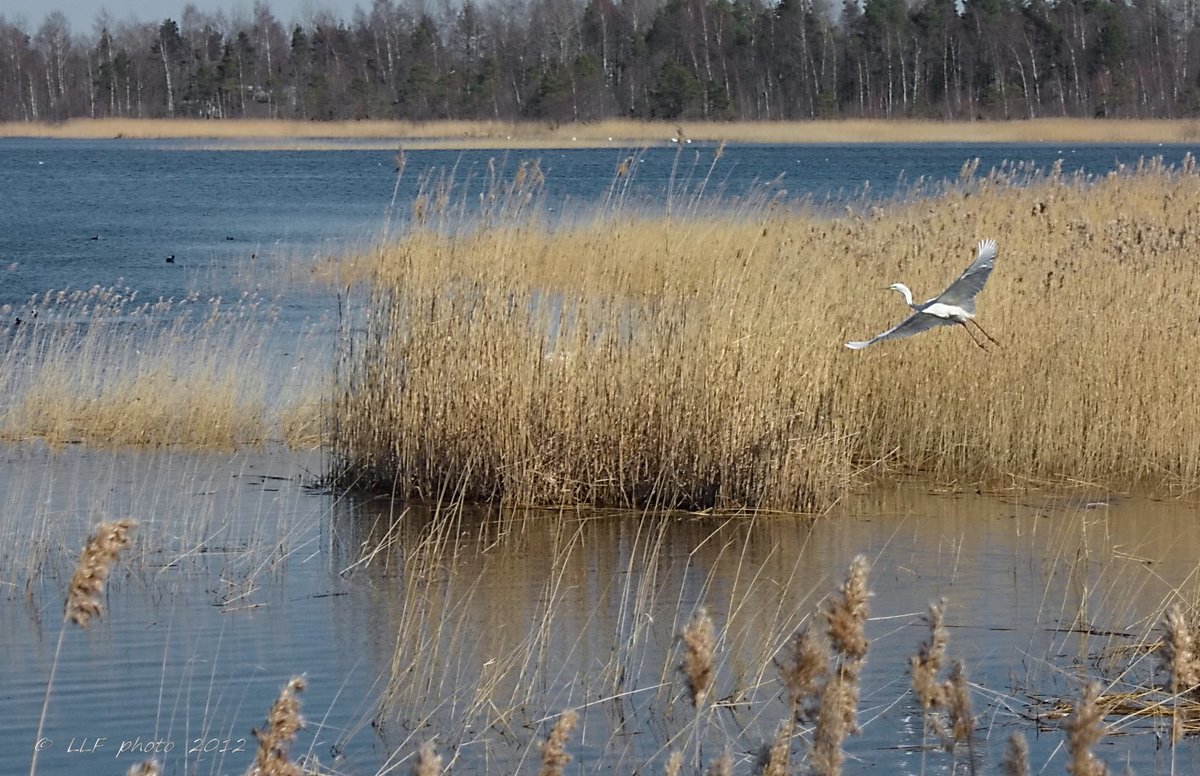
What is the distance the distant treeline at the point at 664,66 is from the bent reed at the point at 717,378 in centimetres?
6139

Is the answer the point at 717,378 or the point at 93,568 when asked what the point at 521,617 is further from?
the point at 93,568

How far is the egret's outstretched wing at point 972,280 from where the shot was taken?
19.2 feet

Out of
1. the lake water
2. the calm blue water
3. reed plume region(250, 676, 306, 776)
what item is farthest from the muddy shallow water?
reed plume region(250, 676, 306, 776)

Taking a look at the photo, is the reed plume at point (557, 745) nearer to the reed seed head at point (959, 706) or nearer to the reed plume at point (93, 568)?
the reed seed head at point (959, 706)

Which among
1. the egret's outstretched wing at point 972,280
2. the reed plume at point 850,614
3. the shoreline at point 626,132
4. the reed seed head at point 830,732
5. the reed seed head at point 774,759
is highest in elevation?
the shoreline at point 626,132

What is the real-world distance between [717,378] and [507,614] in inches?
79.0

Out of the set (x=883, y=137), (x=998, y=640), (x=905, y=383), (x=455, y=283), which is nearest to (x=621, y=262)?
(x=455, y=283)

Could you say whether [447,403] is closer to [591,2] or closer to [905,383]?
[905,383]

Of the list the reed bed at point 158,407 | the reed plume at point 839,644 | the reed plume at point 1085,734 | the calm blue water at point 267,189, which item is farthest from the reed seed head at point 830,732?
the reed bed at point 158,407

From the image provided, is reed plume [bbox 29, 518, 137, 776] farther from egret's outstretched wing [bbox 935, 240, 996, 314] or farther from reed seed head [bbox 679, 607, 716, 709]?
egret's outstretched wing [bbox 935, 240, 996, 314]

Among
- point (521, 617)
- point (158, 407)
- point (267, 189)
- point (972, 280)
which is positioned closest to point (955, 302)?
point (972, 280)

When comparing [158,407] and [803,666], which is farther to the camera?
[158,407]

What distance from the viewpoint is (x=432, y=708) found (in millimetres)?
4641

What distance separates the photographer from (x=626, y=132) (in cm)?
6238
